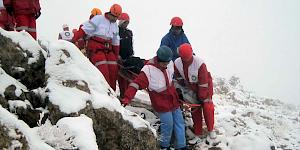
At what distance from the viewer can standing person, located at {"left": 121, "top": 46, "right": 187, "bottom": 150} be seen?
7.04m

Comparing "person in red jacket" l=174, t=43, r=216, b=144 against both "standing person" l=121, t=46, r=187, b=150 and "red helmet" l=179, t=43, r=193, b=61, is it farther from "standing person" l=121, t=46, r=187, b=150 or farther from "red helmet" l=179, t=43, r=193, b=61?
"standing person" l=121, t=46, r=187, b=150

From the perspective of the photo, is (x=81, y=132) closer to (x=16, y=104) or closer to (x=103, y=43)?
(x=16, y=104)

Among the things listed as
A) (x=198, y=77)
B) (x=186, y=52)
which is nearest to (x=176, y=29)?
(x=186, y=52)

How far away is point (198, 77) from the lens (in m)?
7.93

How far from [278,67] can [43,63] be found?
262 ft

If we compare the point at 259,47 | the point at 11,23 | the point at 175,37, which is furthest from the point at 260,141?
the point at 259,47

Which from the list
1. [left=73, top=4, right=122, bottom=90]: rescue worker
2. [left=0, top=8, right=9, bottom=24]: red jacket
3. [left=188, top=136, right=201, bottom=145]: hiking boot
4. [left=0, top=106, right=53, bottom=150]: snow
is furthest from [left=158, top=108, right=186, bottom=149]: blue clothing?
[left=0, top=106, right=53, bottom=150]: snow

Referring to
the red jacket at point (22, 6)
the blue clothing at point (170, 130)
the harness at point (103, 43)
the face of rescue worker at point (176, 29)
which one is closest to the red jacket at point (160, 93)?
the blue clothing at point (170, 130)

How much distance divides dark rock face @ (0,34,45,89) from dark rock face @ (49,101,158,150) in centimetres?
67

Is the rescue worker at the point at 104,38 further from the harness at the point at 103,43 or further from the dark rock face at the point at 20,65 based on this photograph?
the dark rock face at the point at 20,65

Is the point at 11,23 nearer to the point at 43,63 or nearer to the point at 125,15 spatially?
the point at 43,63

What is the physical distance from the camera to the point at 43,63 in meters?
5.26

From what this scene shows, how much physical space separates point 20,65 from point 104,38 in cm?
323

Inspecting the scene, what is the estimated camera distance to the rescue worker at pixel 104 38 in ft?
25.9
